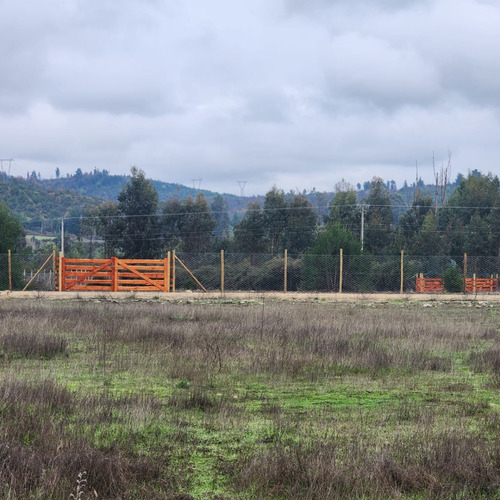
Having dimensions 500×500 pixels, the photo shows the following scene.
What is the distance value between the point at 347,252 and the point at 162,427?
122 feet

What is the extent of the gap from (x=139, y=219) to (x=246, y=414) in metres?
61.2

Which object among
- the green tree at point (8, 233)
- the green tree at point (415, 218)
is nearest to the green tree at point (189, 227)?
the green tree at point (415, 218)

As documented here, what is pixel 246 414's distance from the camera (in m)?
7.55

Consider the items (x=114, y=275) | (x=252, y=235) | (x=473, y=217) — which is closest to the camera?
(x=114, y=275)

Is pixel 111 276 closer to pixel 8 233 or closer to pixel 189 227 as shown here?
pixel 8 233

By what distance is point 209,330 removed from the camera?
14562 millimetres

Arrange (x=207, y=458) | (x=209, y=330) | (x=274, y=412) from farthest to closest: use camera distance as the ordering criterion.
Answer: (x=209, y=330), (x=274, y=412), (x=207, y=458)

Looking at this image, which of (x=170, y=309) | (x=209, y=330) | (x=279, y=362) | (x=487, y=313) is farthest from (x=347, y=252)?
(x=279, y=362)

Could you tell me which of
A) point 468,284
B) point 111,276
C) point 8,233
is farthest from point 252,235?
point 111,276

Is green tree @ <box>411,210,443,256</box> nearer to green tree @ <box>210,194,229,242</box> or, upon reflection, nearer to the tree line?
the tree line

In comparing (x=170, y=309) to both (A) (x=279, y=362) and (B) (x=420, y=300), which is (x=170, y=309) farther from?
(B) (x=420, y=300)

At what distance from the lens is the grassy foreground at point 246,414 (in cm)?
529

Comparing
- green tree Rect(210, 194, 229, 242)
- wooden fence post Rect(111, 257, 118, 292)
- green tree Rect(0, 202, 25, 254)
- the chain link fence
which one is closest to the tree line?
green tree Rect(0, 202, 25, 254)

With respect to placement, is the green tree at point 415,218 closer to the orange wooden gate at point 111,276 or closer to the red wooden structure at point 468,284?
the red wooden structure at point 468,284
